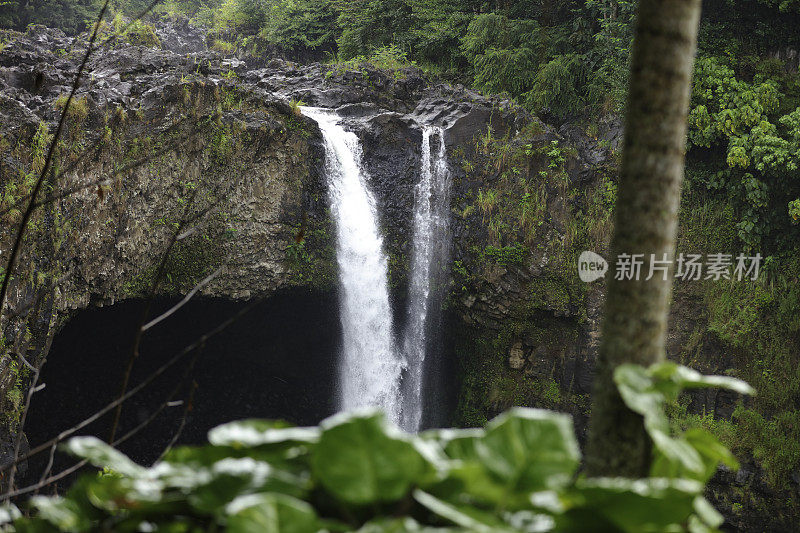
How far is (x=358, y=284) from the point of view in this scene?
361 inches

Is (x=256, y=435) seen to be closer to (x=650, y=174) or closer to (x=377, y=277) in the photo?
(x=650, y=174)

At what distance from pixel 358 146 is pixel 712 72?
17.3 ft

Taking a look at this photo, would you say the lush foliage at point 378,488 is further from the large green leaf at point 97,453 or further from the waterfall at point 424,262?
the waterfall at point 424,262

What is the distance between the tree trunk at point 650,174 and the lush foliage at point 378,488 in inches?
→ 14.2

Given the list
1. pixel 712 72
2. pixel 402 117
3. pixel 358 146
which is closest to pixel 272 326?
pixel 358 146

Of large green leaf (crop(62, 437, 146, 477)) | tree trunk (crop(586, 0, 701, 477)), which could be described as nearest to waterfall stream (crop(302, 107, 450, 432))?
tree trunk (crop(586, 0, 701, 477))

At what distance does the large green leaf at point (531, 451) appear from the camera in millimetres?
809

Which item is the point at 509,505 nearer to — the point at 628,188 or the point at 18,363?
the point at 628,188

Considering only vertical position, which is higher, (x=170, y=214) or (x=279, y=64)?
(x=279, y=64)

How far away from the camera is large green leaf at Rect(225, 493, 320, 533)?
71 cm

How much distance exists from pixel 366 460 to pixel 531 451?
23 cm

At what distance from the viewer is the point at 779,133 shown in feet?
27.0

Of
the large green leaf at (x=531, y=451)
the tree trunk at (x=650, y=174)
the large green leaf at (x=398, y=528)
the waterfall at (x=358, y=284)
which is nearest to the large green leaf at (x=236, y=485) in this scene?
the large green leaf at (x=398, y=528)

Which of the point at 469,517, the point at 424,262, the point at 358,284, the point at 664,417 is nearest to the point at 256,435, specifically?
the point at 469,517
